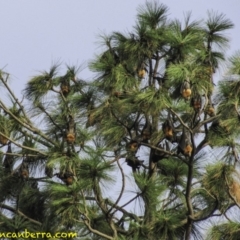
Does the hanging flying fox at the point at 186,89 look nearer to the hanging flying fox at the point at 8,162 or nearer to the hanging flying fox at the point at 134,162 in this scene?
Answer: the hanging flying fox at the point at 134,162

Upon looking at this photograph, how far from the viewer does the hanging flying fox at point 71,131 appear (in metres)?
13.9

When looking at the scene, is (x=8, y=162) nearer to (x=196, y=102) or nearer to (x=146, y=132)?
Answer: (x=146, y=132)

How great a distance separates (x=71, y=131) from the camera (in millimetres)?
14000

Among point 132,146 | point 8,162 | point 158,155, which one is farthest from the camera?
point 8,162

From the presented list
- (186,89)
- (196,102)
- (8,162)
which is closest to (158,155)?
(196,102)

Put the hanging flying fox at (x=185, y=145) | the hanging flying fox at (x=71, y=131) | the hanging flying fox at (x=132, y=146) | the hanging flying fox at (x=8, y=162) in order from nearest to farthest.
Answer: the hanging flying fox at (x=185, y=145)
the hanging flying fox at (x=132, y=146)
the hanging flying fox at (x=71, y=131)
the hanging flying fox at (x=8, y=162)

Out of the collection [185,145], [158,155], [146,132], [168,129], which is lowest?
[185,145]

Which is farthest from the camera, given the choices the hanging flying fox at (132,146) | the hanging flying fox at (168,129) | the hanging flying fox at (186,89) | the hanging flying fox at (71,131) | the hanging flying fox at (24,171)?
the hanging flying fox at (24,171)

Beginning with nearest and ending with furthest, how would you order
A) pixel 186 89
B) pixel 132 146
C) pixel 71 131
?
pixel 186 89 → pixel 132 146 → pixel 71 131

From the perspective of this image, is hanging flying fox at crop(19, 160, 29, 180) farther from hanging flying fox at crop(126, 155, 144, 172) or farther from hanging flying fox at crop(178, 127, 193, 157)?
hanging flying fox at crop(178, 127, 193, 157)

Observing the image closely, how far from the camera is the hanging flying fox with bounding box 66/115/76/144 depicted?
45.4 feet

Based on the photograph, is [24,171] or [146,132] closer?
[146,132]

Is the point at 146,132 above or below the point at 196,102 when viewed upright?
above

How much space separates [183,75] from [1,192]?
10.6 ft
